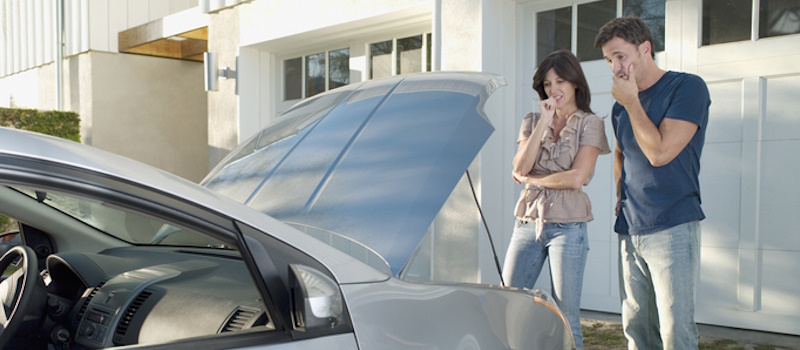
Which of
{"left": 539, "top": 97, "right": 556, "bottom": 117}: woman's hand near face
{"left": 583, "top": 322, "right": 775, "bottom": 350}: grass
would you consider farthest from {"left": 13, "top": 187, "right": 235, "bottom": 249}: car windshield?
{"left": 583, "top": 322, "right": 775, "bottom": 350}: grass

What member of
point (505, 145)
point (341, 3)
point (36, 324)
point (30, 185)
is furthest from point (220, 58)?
point (30, 185)

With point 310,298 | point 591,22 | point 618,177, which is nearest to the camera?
point 310,298

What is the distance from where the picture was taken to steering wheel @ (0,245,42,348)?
5.70ft

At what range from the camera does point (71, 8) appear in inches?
444

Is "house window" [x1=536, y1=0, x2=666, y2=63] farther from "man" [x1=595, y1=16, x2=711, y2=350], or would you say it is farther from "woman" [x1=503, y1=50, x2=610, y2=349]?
"man" [x1=595, y1=16, x2=711, y2=350]

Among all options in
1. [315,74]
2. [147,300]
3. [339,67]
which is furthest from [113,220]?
[315,74]

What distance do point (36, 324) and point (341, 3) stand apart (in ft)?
16.7

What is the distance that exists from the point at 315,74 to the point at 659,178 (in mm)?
5378

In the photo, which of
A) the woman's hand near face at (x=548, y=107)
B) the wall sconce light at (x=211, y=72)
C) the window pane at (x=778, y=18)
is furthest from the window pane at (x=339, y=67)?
the woman's hand near face at (x=548, y=107)

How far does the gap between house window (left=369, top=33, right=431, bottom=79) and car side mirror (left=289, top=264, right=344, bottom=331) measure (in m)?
4.90

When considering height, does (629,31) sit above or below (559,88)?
above

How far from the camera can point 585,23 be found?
16.5 feet

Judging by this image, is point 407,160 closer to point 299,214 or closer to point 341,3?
point 299,214

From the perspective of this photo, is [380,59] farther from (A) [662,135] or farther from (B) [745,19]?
(A) [662,135]
